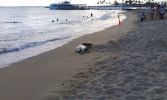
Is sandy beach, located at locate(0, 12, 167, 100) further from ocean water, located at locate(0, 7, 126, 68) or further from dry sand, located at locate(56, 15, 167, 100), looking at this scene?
ocean water, located at locate(0, 7, 126, 68)

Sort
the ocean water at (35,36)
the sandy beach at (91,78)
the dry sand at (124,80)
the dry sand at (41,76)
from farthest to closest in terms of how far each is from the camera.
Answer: the ocean water at (35,36)
the dry sand at (41,76)
the sandy beach at (91,78)
the dry sand at (124,80)

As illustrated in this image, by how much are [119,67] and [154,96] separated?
3.45 metres

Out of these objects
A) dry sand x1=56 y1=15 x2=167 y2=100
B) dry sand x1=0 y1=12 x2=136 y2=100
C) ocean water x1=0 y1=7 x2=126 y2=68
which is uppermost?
dry sand x1=56 y1=15 x2=167 y2=100

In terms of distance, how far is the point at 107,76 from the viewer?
9812mm

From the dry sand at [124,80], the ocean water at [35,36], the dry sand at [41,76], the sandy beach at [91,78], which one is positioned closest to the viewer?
the dry sand at [124,80]

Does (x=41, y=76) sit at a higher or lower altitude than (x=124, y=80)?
lower

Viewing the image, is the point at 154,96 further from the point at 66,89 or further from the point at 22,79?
the point at 22,79

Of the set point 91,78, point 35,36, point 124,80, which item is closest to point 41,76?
point 91,78

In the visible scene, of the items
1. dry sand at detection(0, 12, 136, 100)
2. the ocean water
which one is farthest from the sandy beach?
Answer: the ocean water

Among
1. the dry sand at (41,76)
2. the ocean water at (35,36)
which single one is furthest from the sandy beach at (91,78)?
the ocean water at (35,36)

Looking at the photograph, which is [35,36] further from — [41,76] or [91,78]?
[91,78]

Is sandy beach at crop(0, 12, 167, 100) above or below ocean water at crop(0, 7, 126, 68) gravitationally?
above

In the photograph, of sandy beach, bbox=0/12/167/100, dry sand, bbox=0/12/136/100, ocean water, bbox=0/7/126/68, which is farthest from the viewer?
ocean water, bbox=0/7/126/68

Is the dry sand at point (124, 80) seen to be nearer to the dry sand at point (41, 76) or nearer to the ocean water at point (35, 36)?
the dry sand at point (41, 76)
